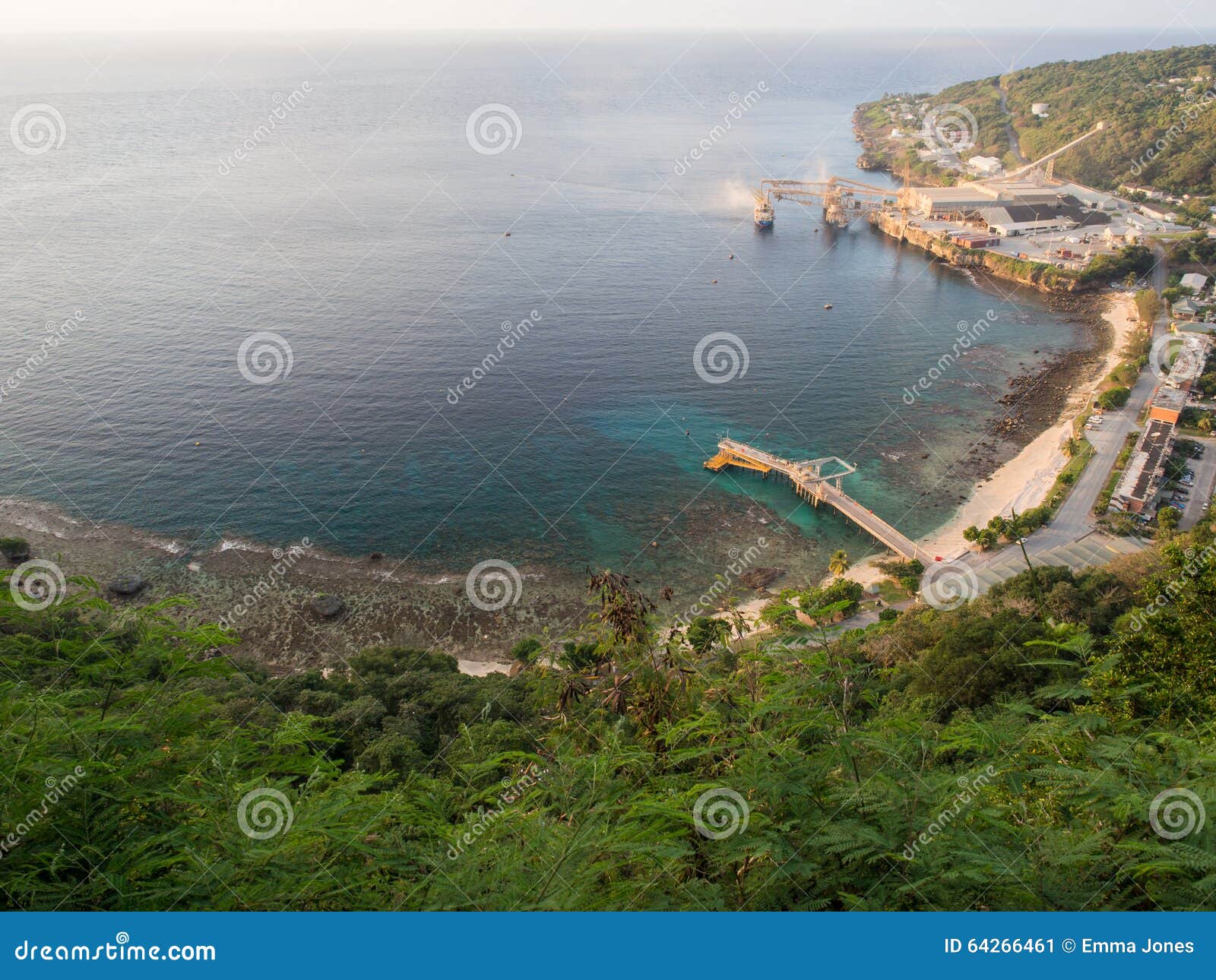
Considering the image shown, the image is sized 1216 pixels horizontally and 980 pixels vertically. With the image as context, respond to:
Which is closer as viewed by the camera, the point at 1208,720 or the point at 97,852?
the point at 97,852

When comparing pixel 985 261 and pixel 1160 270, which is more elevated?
pixel 985 261

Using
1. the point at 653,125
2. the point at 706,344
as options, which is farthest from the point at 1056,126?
the point at 706,344

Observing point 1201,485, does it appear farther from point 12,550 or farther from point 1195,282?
point 12,550

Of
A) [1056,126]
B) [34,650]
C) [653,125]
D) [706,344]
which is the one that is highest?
[653,125]

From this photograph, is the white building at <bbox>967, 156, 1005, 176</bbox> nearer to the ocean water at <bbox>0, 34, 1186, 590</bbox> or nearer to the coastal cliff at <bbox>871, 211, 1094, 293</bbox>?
the ocean water at <bbox>0, 34, 1186, 590</bbox>

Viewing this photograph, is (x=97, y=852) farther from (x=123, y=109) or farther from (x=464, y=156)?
(x=123, y=109)

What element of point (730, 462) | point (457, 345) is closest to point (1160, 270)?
point (730, 462)
